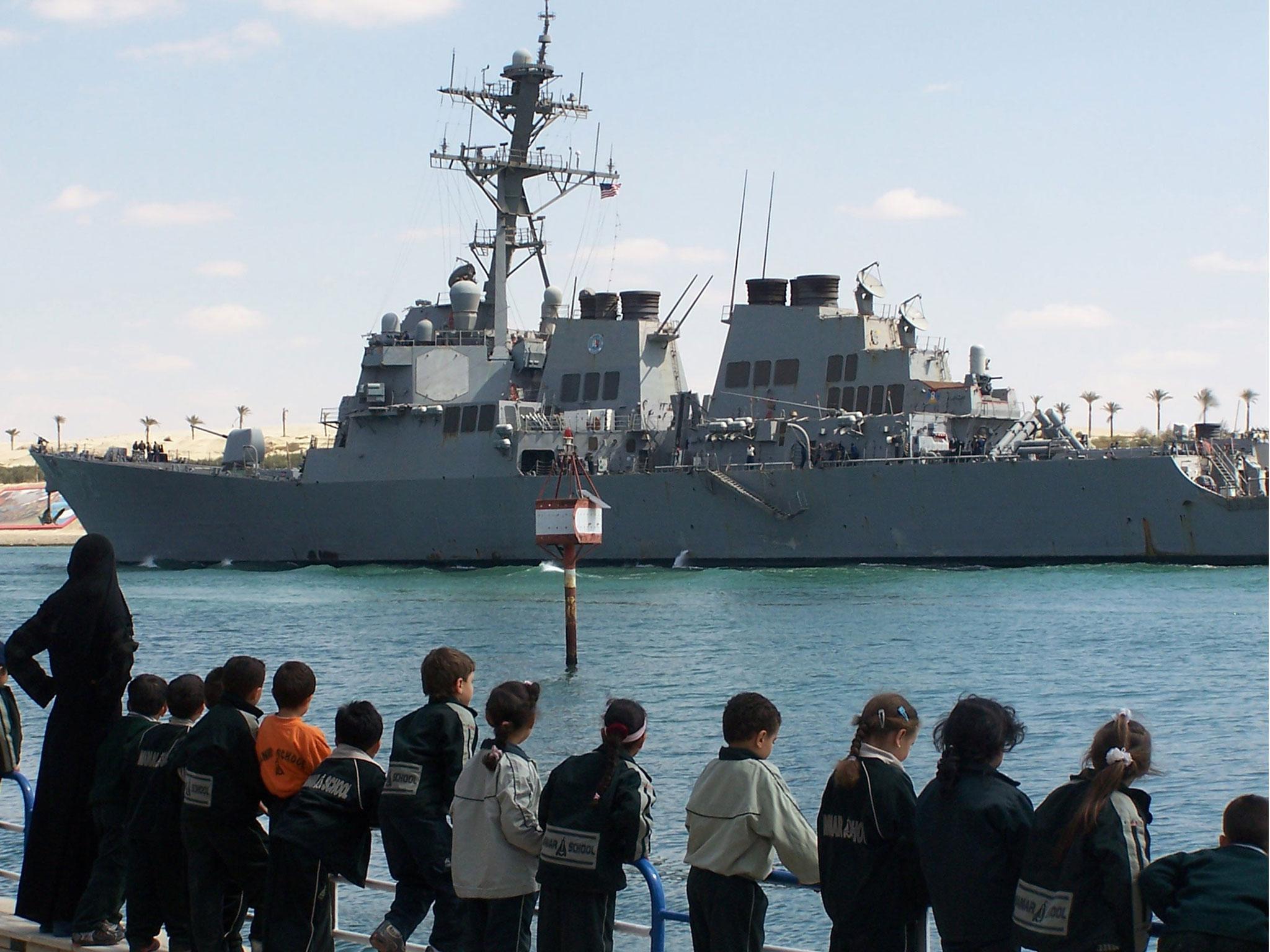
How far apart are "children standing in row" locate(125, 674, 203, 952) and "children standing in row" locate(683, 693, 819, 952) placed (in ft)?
6.39


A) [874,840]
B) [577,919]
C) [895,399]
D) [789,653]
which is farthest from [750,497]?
[874,840]

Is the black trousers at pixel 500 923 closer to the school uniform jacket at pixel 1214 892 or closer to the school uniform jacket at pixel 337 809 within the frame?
the school uniform jacket at pixel 337 809

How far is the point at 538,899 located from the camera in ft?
14.7

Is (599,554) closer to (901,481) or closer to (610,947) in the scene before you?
(901,481)

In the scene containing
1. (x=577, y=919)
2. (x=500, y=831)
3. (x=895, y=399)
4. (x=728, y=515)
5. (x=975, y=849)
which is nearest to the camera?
(x=975, y=849)

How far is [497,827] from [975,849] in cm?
140

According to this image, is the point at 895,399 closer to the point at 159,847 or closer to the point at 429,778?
the point at 159,847

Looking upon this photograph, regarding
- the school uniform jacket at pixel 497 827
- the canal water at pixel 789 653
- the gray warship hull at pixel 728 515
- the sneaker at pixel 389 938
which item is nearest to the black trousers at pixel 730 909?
the school uniform jacket at pixel 497 827

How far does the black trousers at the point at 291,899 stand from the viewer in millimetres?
4594

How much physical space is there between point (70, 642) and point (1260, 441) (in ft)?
87.1

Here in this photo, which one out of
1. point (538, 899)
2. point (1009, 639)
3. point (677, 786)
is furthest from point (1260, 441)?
point (538, 899)

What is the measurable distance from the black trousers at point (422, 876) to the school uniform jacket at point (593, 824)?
499mm

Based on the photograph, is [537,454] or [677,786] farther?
[537,454]

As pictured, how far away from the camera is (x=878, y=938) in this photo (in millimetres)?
3902
